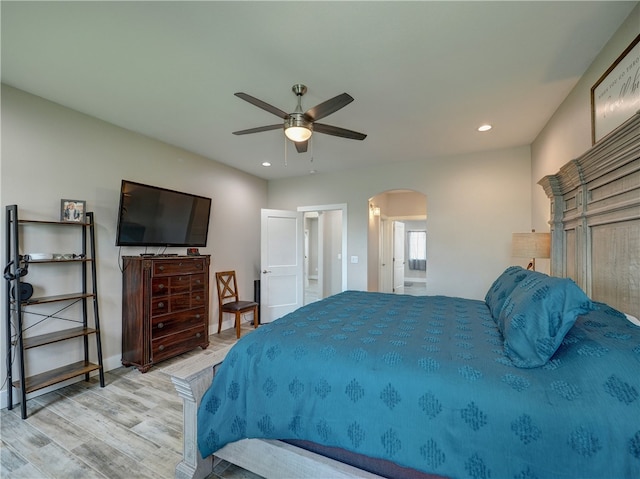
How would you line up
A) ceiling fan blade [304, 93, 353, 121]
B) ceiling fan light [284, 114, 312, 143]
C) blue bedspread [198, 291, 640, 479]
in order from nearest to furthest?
1. blue bedspread [198, 291, 640, 479]
2. ceiling fan blade [304, 93, 353, 121]
3. ceiling fan light [284, 114, 312, 143]

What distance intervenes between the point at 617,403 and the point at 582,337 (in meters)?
0.28

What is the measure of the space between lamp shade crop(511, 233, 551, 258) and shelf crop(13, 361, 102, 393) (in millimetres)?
4199

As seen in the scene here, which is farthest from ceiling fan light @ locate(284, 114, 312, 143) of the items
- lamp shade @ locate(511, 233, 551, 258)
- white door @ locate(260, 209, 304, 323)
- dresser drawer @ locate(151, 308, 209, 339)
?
white door @ locate(260, 209, 304, 323)

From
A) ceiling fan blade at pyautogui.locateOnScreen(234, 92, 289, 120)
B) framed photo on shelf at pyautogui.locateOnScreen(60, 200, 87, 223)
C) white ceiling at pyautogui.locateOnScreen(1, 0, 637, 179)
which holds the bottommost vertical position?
framed photo on shelf at pyautogui.locateOnScreen(60, 200, 87, 223)

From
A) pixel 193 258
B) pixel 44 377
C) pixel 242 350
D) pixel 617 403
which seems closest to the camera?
pixel 617 403

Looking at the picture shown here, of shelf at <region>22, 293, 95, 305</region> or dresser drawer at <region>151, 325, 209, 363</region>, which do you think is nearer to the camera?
shelf at <region>22, 293, 95, 305</region>

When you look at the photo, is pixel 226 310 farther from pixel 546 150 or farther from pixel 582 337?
pixel 546 150

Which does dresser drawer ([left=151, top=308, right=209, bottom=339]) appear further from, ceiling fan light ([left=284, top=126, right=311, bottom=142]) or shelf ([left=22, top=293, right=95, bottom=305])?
ceiling fan light ([left=284, top=126, right=311, bottom=142])

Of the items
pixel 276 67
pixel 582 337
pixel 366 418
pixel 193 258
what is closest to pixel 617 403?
pixel 582 337

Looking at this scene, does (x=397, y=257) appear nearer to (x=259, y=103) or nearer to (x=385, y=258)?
(x=385, y=258)

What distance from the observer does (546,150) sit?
121 inches

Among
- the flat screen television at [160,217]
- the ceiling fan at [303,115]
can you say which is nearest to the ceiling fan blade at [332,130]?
the ceiling fan at [303,115]

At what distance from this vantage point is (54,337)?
245 centimetres

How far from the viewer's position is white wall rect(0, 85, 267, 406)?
2436 millimetres
